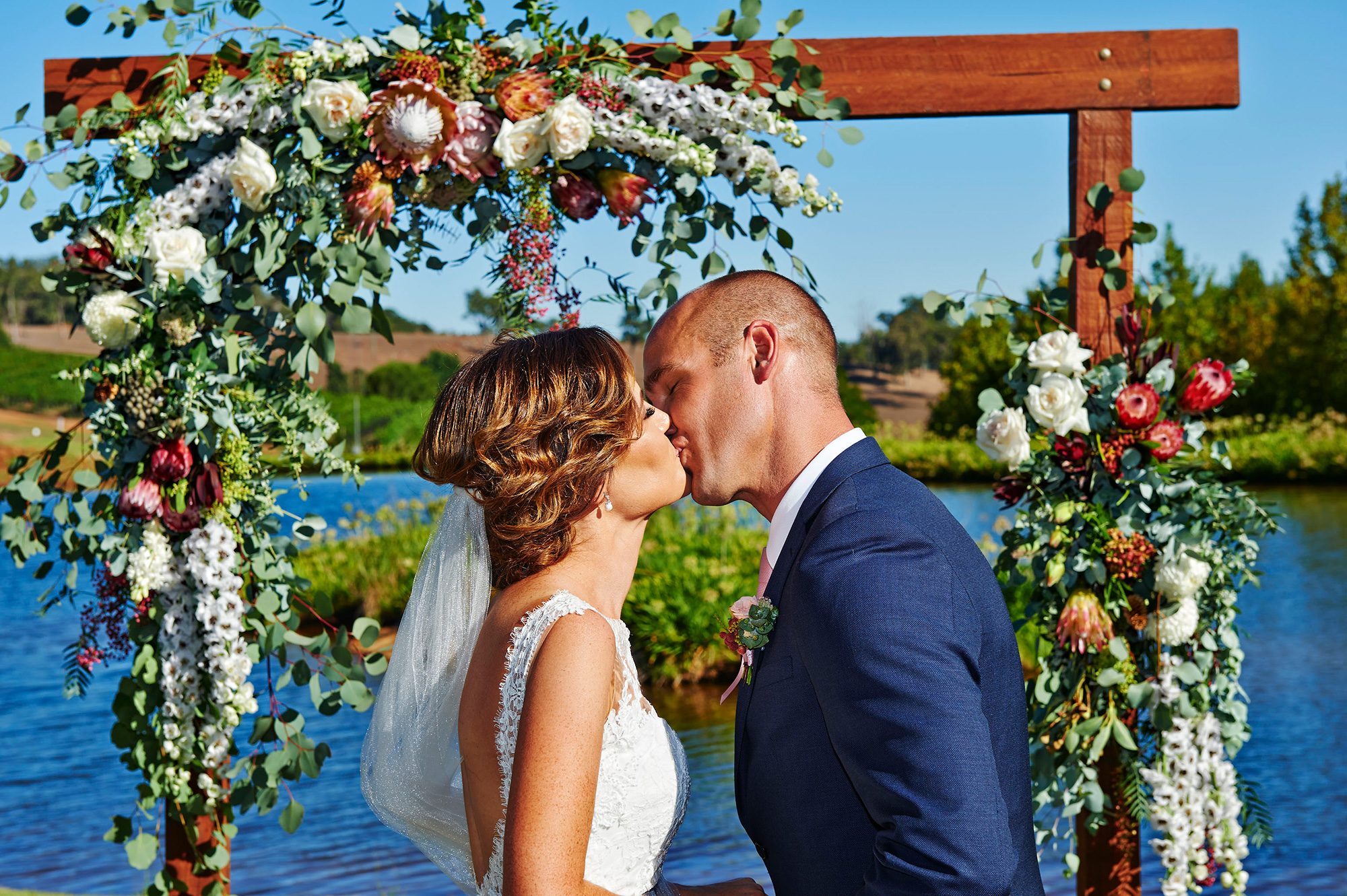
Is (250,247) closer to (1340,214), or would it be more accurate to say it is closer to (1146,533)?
(1146,533)

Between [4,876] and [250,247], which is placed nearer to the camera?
[250,247]

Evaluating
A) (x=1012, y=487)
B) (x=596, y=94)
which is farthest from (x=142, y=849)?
(x=1012, y=487)

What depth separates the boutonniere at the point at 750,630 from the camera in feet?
6.21

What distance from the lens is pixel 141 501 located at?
118 inches

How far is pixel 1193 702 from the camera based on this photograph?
325 centimetres

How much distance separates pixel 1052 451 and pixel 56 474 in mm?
3315

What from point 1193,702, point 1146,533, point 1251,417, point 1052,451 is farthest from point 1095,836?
point 1251,417

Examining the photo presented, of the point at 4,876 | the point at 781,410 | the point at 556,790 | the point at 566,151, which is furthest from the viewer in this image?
the point at 4,876

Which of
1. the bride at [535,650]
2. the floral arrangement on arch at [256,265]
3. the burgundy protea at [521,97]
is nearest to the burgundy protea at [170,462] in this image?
Result: the floral arrangement on arch at [256,265]

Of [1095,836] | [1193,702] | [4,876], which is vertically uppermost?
[1193,702]

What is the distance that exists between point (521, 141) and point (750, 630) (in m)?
1.90

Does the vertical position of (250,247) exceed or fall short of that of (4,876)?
it exceeds it

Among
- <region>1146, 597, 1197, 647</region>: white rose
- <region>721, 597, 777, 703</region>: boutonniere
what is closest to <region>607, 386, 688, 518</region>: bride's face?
<region>721, 597, 777, 703</region>: boutonniere

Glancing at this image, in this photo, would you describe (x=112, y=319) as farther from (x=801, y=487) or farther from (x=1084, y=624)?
(x=1084, y=624)
